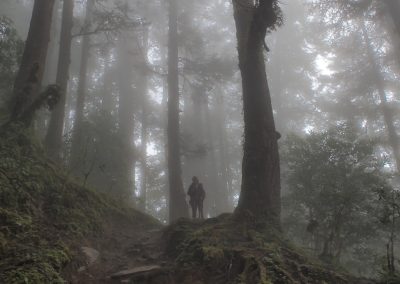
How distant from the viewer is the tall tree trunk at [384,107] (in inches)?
877

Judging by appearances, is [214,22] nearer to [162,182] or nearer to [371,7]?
[162,182]

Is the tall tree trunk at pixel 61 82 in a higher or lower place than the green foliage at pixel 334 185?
higher

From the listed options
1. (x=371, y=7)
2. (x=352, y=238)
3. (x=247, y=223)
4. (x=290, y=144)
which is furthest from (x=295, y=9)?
(x=247, y=223)

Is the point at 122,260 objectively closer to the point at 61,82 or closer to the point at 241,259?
the point at 241,259

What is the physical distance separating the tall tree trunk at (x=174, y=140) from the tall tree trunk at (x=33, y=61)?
347 inches

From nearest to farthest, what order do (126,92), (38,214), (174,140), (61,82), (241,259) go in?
(241,259) < (38,214) < (61,82) < (174,140) < (126,92)

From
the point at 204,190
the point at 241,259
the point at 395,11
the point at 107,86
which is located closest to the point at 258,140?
the point at 241,259

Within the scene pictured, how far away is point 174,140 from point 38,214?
1262 centimetres

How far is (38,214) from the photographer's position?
625 cm

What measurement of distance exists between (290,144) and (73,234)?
955cm

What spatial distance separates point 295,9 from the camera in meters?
37.0

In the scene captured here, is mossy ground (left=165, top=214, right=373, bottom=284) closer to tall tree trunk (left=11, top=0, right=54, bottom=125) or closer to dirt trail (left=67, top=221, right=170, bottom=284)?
dirt trail (left=67, top=221, right=170, bottom=284)

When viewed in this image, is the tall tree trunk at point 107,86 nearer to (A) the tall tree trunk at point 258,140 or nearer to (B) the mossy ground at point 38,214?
(B) the mossy ground at point 38,214

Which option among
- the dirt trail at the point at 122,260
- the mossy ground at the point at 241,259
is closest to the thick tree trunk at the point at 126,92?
the dirt trail at the point at 122,260
